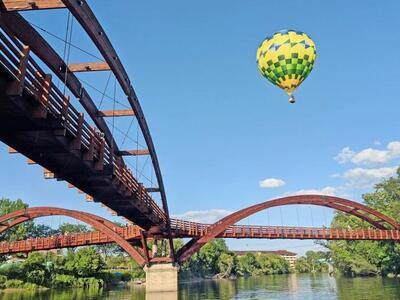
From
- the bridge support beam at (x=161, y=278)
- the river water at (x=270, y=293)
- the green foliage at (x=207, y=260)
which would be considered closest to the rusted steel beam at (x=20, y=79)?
the river water at (x=270, y=293)

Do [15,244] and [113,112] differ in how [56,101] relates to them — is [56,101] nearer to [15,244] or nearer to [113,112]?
[113,112]

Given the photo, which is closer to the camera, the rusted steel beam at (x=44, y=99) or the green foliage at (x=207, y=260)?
the rusted steel beam at (x=44, y=99)

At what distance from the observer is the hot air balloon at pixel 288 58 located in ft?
63.9

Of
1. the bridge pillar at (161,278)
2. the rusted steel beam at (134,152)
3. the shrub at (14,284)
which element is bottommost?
the shrub at (14,284)

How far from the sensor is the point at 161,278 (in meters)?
42.0

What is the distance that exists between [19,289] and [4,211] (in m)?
33.0

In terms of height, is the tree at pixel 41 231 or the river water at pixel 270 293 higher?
the tree at pixel 41 231

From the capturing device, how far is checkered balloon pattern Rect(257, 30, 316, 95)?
19.5m

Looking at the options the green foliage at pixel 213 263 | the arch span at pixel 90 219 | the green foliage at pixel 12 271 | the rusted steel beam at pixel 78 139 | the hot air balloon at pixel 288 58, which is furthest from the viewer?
the green foliage at pixel 213 263

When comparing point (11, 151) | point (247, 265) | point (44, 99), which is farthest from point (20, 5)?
point (247, 265)

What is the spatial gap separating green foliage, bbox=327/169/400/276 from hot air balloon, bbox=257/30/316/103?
165ft

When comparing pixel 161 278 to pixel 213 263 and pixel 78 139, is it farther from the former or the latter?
pixel 213 263

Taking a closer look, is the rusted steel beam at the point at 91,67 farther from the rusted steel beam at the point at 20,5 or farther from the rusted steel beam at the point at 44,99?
the rusted steel beam at the point at 20,5

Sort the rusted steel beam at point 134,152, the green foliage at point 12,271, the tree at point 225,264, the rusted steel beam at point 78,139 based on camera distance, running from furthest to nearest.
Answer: the tree at point 225,264
the green foliage at point 12,271
the rusted steel beam at point 134,152
the rusted steel beam at point 78,139
